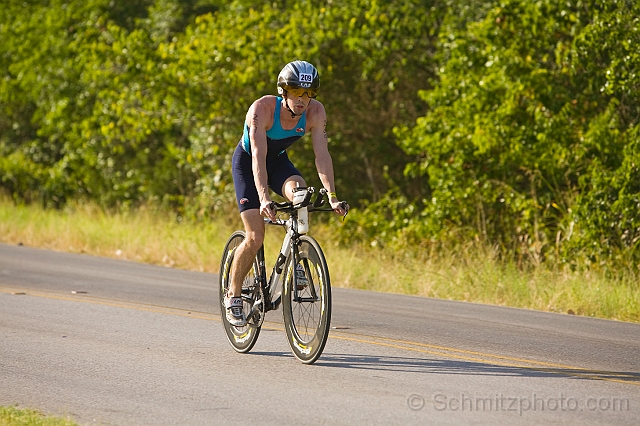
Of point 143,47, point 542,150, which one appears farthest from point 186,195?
point 542,150

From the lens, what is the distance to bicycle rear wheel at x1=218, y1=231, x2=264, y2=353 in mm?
7977

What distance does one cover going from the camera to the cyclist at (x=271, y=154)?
7.41 meters

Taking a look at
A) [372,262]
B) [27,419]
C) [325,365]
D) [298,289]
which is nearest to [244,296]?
[298,289]

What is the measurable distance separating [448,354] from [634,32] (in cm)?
773

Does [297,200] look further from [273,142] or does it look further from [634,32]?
[634,32]

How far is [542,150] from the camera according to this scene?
1545 cm

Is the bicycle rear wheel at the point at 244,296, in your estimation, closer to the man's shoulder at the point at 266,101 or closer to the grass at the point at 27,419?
the man's shoulder at the point at 266,101

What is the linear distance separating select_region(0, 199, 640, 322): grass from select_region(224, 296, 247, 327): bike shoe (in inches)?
190

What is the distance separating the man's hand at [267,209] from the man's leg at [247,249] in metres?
0.46

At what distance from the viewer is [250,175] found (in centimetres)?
791

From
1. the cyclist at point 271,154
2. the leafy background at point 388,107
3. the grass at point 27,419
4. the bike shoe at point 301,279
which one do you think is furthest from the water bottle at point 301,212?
the leafy background at point 388,107

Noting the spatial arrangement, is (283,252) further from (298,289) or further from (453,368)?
(453,368)

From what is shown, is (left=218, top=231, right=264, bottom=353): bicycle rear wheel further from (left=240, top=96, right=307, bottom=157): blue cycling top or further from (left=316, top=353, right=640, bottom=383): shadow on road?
(left=240, top=96, right=307, bottom=157): blue cycling top

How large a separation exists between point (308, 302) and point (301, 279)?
175 mm
